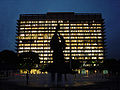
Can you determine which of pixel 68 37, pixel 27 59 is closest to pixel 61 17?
pixel 68 37

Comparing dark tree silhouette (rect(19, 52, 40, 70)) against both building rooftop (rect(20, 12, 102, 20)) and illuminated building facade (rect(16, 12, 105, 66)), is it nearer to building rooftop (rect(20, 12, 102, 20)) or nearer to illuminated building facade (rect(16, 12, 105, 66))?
illuminated building facade (rect(16, 12, 105, 66))

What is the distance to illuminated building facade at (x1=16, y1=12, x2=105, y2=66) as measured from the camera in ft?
356

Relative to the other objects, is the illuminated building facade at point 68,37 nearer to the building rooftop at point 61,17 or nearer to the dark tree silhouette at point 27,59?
the building rooftop at point 61,17

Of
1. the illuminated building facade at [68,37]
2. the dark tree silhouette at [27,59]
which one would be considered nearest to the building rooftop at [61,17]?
the illuminated building facade at [68,37]

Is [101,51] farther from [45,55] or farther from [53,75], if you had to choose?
[53,75]

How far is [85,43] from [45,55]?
115ft

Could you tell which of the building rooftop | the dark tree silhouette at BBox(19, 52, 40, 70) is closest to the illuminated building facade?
the building rooftop

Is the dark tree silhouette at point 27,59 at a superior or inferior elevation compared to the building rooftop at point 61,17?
inferior

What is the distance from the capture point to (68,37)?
110m

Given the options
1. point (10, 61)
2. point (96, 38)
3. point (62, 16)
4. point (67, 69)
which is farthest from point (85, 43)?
point (67, 69)

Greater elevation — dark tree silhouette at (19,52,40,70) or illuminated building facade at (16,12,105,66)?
illuminated building facade at (16,12,105,66)

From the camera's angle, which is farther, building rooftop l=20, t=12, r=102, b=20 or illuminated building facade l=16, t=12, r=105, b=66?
building rooftop l=20, t=12, r=102, b=20

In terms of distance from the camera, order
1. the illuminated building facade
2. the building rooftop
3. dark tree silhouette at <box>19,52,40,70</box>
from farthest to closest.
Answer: the building rooftop, the illuminated building facade, dark tree silhouette at <box>19,52,40,70</box>

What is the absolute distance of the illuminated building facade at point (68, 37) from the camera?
10850 cm
